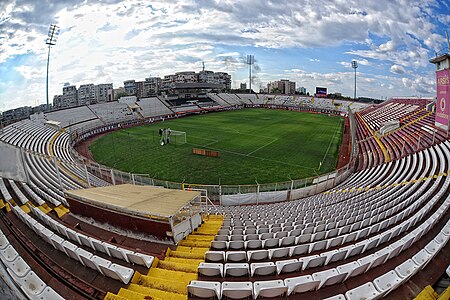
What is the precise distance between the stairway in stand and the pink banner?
22.2m

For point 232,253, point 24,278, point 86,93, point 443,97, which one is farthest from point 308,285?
point 86,93

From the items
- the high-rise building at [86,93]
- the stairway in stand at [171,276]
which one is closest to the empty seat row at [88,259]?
the stairway in stand at [171,276]

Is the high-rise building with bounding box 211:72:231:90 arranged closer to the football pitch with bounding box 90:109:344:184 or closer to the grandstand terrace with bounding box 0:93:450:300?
the football pitch with bounding box 90:109:344:184

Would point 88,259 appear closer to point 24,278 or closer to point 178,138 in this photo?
point 24,278

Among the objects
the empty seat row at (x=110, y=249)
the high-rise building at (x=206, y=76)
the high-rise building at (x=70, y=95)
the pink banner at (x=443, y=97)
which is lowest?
the empty seat row at (x=110, y=249)

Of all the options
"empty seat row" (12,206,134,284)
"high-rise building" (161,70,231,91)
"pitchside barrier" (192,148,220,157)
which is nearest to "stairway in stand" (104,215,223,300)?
"empty seat row" (12,206,134,284)

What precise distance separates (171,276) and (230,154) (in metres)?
23.3

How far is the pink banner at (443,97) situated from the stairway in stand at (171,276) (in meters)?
22.2

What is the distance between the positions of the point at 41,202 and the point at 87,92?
174 metres

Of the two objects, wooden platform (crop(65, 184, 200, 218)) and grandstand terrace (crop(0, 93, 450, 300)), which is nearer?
grandstand terrace (crop(0, 93, 450, 300))

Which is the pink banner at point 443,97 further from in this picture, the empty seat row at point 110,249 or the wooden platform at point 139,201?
the empty seat row at point 110,249

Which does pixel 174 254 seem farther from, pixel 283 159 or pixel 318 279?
pixel 283 159

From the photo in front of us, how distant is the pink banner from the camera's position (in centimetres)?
1979

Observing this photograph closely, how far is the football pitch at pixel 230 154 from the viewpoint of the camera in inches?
885
